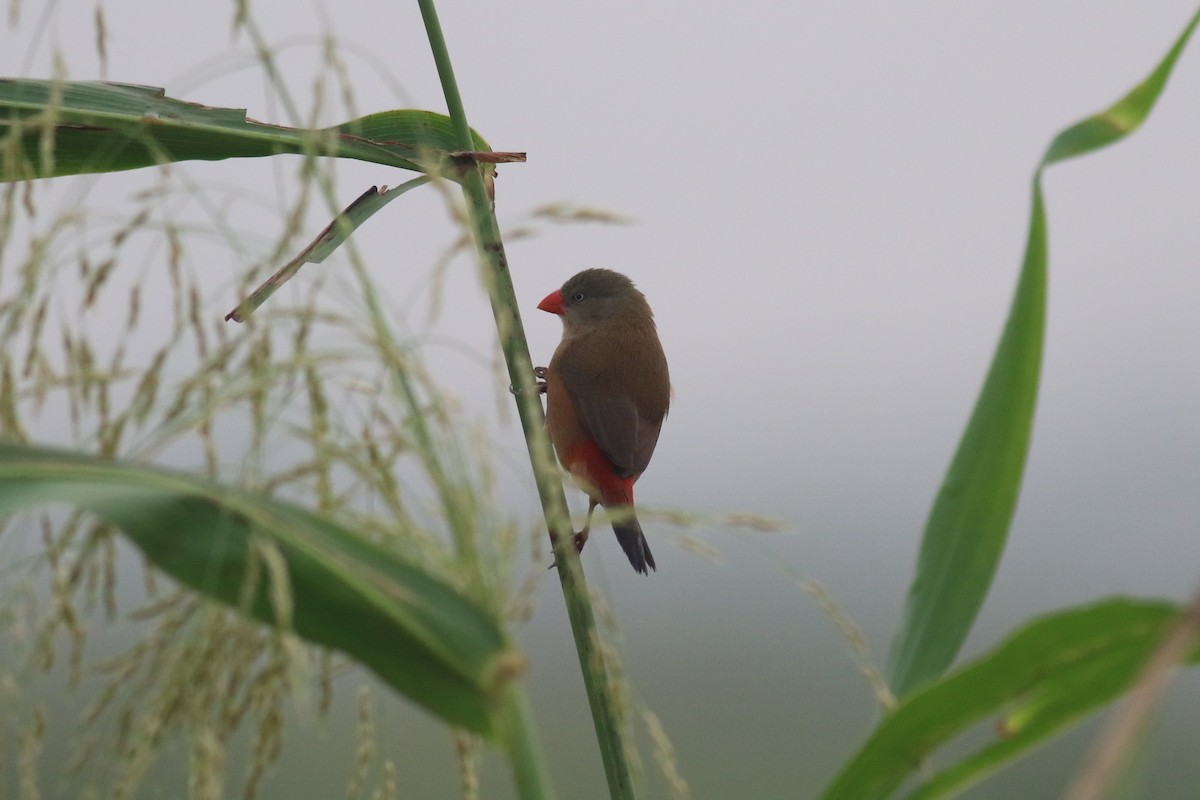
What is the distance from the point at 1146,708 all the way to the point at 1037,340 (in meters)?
0.68

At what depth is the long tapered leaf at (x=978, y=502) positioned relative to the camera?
1.13 m

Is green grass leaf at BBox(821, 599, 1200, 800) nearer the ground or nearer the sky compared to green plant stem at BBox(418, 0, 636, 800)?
nearer the ground

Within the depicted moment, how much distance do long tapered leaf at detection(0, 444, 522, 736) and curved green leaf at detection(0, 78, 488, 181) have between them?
0.58 metres

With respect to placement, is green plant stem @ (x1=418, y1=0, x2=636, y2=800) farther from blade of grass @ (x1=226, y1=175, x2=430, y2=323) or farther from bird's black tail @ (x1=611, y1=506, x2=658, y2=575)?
bird's black tail @ (x1=611, y1=506, x2=658, y2=575)

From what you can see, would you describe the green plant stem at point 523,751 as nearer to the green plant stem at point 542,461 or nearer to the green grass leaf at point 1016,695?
the green plant stem at point 542,461

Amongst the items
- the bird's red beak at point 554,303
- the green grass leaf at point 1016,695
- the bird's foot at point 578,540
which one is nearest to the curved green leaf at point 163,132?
the bird's foot at point 578,540

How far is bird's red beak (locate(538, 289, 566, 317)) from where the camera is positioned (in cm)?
390

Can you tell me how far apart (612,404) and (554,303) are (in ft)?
2.80

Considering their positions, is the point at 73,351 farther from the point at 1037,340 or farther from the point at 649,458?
the point at 649,458

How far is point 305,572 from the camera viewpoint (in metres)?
0.84

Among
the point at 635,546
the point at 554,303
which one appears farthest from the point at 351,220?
the point at 554,303

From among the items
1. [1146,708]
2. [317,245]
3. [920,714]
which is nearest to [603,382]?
[317,245]

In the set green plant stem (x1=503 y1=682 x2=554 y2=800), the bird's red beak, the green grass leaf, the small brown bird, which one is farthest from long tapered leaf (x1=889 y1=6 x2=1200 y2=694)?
the bird's red beak

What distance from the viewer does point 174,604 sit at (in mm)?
879
